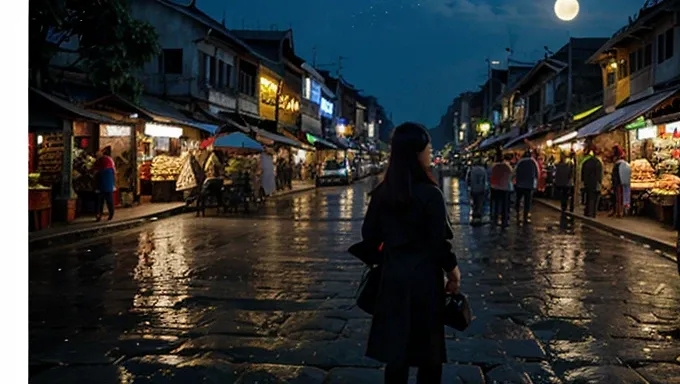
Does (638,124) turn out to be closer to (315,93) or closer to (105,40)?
(105,40)

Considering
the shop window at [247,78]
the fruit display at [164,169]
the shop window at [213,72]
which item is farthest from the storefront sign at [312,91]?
the fruit display at [164,169]

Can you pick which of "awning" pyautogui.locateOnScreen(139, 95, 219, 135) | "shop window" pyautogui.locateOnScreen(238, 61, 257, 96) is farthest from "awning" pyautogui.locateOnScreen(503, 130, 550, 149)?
"awning" pyautogui.locateOnScreen(139, 95, 219, 135)

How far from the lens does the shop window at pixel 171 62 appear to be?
96.1 ft

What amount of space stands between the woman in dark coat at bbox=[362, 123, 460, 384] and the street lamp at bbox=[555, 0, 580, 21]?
13.1m

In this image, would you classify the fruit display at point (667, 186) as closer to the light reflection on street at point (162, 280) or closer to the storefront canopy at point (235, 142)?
the light reflection on street at point (162, 280)

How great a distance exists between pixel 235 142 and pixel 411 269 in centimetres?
2019

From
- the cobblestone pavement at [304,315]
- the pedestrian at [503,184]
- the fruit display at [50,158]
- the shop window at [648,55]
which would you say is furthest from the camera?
the shop window at [648,55]

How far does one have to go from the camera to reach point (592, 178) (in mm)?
17797

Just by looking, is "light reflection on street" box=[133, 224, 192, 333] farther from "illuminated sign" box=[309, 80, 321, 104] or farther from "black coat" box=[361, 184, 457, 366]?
"illuminated sign" box=[309, 80, 321, 104]

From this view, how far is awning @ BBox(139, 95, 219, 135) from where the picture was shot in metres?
21.0

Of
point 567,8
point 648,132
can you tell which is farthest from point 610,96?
point 567,8

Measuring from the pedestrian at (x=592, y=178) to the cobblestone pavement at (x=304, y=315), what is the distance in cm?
560

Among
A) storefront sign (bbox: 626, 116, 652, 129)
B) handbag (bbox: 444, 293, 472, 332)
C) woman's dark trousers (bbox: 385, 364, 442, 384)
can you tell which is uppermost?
storefront sign (bbox: 626, 116, 652, 129)
